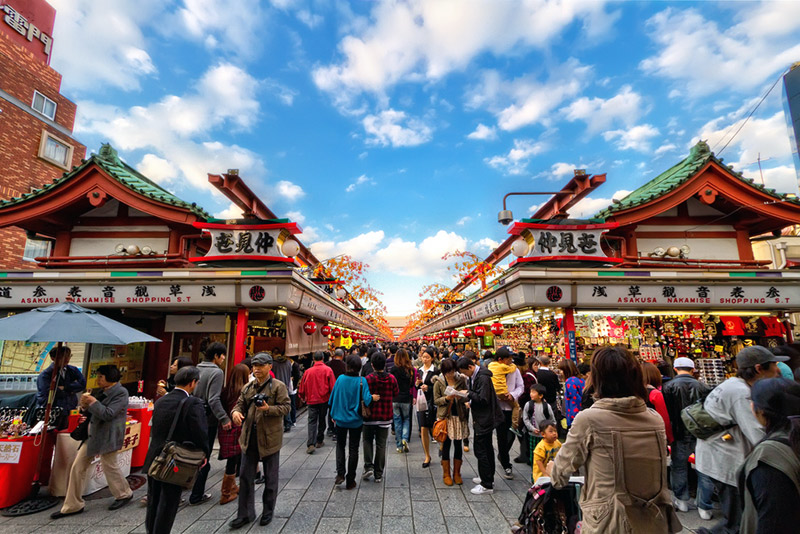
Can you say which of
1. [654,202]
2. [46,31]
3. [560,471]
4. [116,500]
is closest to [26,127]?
[46,31]

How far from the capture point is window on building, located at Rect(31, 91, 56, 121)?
22203mm

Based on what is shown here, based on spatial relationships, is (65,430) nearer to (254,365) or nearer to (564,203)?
(254,365)

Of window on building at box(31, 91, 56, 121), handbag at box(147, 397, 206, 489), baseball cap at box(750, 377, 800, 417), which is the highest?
window on building at box(31, 91, 56, 121)

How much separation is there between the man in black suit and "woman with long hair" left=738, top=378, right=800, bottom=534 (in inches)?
204

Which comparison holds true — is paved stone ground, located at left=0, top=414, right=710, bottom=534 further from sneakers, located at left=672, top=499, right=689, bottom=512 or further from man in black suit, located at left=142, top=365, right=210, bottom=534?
man in black suit, located at left=142, top=365, right=210, bottom=534

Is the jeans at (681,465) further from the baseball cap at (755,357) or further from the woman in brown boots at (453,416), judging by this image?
the woman in brown boots at (453,416)

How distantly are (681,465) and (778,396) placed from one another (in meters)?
4.21

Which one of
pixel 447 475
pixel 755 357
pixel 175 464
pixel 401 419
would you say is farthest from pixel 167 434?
pixel 755 357

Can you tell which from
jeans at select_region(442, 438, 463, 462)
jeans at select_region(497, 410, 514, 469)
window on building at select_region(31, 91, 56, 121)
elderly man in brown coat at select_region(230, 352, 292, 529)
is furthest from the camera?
window on building at select_region(31, 91, 56, 121)

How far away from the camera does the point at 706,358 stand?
37.1 ft

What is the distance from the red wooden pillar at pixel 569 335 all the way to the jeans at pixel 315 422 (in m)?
6.84

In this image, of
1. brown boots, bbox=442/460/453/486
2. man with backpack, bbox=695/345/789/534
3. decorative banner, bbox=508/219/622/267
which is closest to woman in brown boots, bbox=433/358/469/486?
brown boots, bbox=442/460/453/486

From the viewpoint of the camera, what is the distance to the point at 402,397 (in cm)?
789

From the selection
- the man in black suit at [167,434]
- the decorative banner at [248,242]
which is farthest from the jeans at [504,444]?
the decorative banner at [248,242]
